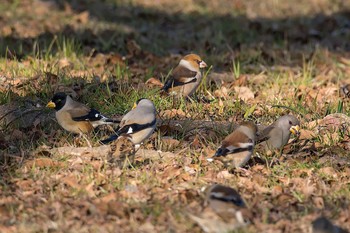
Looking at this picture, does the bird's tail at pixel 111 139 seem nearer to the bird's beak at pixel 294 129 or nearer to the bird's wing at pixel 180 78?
the bird's beak at pixel 294 129

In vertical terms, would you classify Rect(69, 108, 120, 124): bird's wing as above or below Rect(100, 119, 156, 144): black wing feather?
A: below

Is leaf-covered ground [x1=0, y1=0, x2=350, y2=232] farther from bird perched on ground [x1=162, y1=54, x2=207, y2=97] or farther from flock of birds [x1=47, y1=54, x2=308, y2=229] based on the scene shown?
bird perched on ground [x1=162, y1=54, x2=207, y2=97]

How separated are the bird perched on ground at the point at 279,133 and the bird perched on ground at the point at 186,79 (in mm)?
1782

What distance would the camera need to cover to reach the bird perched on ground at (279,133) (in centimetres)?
700

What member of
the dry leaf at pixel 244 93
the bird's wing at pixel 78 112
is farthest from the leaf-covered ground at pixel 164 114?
the bird's wing at pixel 78 112

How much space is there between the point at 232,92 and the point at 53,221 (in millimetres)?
4435

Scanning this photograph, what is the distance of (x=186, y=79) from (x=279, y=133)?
7.10 ft

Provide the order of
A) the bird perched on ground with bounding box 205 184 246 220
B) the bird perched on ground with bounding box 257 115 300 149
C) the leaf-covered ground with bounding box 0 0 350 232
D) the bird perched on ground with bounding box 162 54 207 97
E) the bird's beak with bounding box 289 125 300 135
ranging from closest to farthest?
the bird perched on ground with bounding box 205 184 246 220 → the leaf-covered ground with bounding box 0 0 350 232 → the bird perched on ground with bounding box 257 115 300 149 → the bird's beak with bounding box 289 125 300 135 → the bird perched on ground with bounding box 162 54 207 97


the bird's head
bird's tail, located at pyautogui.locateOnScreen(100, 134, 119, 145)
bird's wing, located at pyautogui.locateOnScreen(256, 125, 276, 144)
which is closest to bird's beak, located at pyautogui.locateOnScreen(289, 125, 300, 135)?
bird's wing, located at pyautogui.locateOnScreen(256, 125, 276, 144)

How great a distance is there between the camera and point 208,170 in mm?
6594

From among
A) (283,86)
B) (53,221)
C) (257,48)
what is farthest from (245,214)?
(257,48)

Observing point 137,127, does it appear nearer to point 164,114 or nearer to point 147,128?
point 147,128

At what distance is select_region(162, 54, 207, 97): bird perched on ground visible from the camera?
28.7ft

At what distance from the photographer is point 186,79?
8.90 meters
